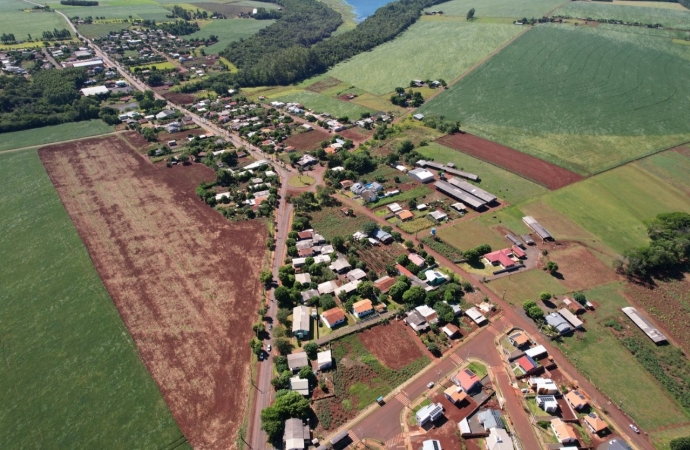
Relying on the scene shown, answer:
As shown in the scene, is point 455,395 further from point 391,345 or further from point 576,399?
point 576,399

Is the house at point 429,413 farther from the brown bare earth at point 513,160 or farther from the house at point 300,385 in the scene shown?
the brown bare earth at point 513,160

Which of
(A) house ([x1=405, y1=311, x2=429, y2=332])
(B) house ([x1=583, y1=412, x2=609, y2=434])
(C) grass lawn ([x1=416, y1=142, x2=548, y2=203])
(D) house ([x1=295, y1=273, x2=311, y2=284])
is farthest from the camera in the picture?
(C) grass lawn ([x1=416, y1=142, x2=548, y2=203])

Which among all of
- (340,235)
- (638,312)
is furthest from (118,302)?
(638,312)

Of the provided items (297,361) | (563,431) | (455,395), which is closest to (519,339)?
(563,431)

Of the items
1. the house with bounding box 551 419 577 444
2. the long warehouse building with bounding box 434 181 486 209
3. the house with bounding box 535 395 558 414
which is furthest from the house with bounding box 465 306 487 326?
the long warehouse building with bounding box 434 181 486 209

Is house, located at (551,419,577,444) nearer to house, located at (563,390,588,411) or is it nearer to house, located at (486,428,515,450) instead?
house, located at (563,390,588,411)

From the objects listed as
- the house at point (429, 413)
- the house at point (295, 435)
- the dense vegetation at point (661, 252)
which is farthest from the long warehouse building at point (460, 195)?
the house at point (295, 435)
